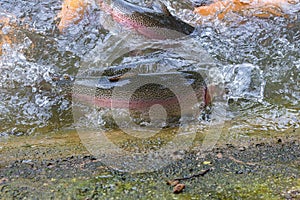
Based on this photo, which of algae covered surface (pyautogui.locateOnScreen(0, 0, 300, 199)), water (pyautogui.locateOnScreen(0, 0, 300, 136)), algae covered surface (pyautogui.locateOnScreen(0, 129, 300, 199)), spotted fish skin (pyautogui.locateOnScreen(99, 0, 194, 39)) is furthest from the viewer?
spotted fish skin (pyautogui.locateOnScreen(99, 0, 194, 39))

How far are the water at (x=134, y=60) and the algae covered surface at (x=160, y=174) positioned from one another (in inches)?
24.0

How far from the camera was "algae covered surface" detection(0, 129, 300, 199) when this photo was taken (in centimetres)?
222

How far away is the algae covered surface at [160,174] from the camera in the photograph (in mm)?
2221

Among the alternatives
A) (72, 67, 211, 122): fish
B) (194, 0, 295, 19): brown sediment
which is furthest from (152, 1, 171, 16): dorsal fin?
(72, 67, 211, 122): fish

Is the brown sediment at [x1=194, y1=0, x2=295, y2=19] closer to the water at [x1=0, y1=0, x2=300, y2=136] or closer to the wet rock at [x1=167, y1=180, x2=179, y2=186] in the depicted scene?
the water at [x1=0, y1=0, x2=300, y2=136]

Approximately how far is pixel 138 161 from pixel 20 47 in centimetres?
303

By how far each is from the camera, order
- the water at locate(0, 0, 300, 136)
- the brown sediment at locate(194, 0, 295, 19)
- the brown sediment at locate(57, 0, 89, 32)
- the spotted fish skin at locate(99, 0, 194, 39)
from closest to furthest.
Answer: the water at locate(0, 0, 300, 136), the spotted fish skin at locate(99, 0, 194, 39), the brown sediment at locate(57, 0, 89, 32), the brown sediment at locate(194, 0, 295, 19)

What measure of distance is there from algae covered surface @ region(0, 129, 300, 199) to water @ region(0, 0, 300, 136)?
610 millimetres

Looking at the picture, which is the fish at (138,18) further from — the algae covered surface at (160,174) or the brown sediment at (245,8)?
the algae covered surface at (160,174)

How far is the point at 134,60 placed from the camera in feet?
15.7

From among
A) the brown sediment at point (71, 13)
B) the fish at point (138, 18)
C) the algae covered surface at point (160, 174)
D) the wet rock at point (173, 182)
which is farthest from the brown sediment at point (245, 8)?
the wet rock at point (173, 182)

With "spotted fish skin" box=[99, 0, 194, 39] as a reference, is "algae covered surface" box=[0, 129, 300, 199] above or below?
below

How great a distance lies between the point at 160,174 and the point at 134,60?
251cm

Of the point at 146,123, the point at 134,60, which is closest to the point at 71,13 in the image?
the point at 134,60
